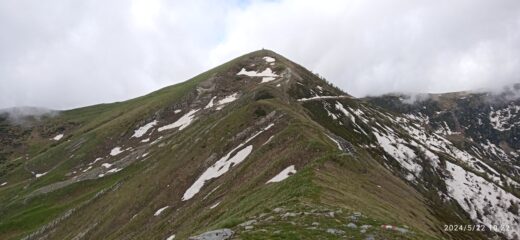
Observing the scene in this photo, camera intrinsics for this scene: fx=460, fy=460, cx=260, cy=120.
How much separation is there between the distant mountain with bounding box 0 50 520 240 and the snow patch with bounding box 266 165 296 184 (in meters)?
0.23

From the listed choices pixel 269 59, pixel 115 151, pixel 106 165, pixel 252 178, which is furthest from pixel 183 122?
pixel 252 178

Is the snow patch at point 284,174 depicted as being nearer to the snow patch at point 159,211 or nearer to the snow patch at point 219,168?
the snow patch at point 219,168

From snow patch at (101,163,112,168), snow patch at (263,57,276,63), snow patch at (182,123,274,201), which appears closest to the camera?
snow patch at (182,123,274,201)

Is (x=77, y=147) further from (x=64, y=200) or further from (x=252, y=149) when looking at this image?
(x=252, y=149)

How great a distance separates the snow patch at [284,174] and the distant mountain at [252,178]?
0.23m

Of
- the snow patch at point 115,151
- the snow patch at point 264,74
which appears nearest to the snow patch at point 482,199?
the snow patch at point 264,74

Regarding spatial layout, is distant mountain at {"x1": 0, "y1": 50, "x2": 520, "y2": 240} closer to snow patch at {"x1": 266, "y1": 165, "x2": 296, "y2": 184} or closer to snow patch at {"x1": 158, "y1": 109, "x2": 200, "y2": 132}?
snow patch at {"x1": 266, "y1": 165, "x2": 296, "y2": 184}

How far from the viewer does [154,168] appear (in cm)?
9669

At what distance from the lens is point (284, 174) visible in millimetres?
53250

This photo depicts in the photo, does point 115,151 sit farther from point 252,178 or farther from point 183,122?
point 252,178

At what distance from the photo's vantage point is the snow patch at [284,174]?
51778 mm

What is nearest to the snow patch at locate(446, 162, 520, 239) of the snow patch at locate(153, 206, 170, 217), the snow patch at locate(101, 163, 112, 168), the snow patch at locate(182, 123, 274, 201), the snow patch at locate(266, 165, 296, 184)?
the snow patch at locate(182, 123, 274, 201)

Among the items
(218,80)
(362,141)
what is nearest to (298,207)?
(362,141)

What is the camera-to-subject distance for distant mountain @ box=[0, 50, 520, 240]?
37906 millimetres
